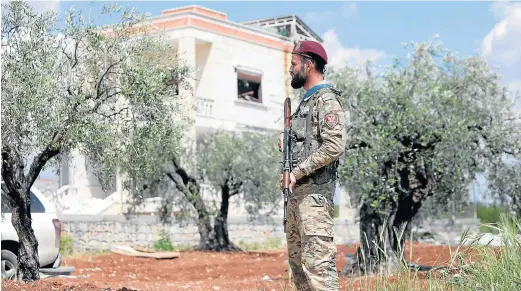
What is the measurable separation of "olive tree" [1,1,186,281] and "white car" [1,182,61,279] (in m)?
1.83

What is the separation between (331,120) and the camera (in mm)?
6492

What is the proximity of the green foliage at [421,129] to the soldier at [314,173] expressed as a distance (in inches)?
A: 255

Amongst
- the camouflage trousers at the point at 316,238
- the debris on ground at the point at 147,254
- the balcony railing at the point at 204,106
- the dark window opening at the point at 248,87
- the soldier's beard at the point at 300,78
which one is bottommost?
the debris on ground at the point at 147,254

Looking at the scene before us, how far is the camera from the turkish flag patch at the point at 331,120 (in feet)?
21.3

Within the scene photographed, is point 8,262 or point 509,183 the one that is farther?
point 509,183

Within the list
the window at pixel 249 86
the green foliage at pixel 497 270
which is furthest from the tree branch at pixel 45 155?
the window at pixel 249 86

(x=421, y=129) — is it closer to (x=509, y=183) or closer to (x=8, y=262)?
(x=509, y=183)

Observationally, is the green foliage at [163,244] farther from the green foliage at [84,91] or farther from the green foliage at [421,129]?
the green foliage at [84,91]

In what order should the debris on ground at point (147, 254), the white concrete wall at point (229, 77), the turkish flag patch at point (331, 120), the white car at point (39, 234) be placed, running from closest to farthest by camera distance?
the turkish flag patch at point (331, 120), the white car at point (39, 234), the debris on ground at point (147, 254), the white concrete wall at point (229, 77)

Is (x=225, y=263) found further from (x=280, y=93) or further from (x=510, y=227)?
(x=280, y=93)

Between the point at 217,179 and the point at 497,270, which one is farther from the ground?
the point at 217,179

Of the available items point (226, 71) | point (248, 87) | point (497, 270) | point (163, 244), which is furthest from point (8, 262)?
point (248, 87)

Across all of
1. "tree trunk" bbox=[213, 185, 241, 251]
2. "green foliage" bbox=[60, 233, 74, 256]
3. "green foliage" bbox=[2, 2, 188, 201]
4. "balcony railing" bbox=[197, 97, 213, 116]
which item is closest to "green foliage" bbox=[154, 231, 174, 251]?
"tree trunk" bbox=[213, 185, 241, 251]

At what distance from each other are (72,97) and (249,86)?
23261 mm
